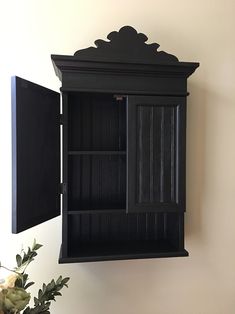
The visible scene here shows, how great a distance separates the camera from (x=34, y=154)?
3.46 ft

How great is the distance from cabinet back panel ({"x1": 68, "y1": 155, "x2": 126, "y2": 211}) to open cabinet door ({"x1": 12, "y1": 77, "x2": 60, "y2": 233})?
0.44 ft

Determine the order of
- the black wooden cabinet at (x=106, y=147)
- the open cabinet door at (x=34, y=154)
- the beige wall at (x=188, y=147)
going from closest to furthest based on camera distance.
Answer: the open cabinet door at (x=34, y=154) → the black wooden cabinet at (x=106, y=147) → the beige wall at (x=188, y=147)

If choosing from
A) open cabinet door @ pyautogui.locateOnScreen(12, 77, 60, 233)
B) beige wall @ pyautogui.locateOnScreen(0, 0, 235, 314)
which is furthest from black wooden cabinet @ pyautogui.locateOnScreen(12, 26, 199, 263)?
beige wall @ pyautogui.locateOnScreen(0, 0, 235, 314)

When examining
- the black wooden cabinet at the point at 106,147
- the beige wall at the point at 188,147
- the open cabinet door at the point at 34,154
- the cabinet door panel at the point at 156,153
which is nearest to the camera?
the open cabinet door at the point at 34,154

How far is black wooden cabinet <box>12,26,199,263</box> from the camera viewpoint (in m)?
1.07

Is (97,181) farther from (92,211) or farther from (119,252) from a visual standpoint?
(119,252)

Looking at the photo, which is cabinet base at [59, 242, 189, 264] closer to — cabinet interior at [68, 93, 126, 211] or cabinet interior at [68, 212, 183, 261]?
cabinet interior at [68, 212, 183, 261]

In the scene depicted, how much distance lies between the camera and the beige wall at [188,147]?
1.31 meters

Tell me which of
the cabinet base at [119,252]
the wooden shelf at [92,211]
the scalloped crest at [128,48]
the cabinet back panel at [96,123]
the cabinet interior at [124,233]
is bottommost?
the cabinet base at [119,252]

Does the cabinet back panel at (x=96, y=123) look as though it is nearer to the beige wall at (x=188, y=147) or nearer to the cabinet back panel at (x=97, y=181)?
the cabinet back panel at (x=97, y=181)

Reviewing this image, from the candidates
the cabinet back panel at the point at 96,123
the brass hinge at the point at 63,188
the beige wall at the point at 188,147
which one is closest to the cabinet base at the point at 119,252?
the beige wall at the point at 188,147

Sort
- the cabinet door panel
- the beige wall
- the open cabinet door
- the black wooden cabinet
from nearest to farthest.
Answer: the open cabinet door, the black wooden cabinet, the cabinet door panel, the beige wall

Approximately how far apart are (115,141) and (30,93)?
0.50 meters

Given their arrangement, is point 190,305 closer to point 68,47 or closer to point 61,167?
point 61,167
